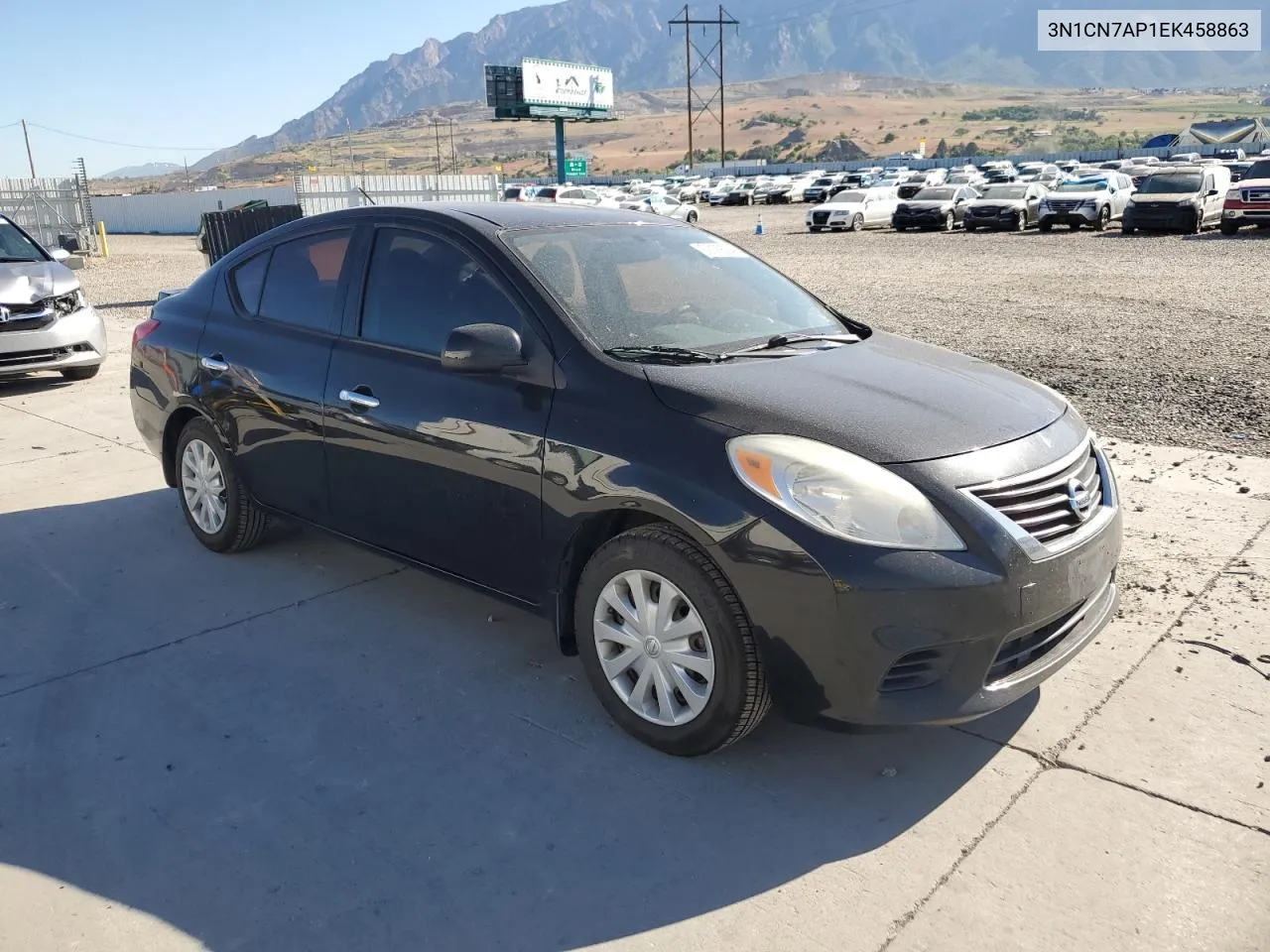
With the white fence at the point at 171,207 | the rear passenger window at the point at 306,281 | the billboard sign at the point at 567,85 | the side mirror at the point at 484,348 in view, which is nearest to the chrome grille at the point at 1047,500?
the side mirror at the point at 484,348

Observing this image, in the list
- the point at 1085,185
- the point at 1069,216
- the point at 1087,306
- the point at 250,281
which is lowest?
the point at 1087,306

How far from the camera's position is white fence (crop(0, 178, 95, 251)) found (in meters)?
31.5

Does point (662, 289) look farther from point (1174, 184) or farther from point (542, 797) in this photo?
point (1174, 184)

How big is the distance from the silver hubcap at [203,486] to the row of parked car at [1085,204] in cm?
2528

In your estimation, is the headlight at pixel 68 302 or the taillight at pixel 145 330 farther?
the headlight at pixel 68 302

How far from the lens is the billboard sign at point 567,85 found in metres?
71.2

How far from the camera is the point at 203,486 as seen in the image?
5383 mm

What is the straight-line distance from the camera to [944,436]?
323 centimetres

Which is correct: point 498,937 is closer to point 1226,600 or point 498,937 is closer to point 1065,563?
point 1065,563

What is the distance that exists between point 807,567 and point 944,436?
2.11 ft

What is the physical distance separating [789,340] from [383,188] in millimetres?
23673

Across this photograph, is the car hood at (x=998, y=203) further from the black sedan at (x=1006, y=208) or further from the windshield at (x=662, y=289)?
the windshield at (x=662, y=289)

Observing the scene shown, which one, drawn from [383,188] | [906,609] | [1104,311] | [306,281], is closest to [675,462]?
[906,609]

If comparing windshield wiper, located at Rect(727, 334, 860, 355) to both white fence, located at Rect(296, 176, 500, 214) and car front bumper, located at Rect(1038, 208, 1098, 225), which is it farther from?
car front bumper, located at Rect(1038, 208, 1098, 225)
